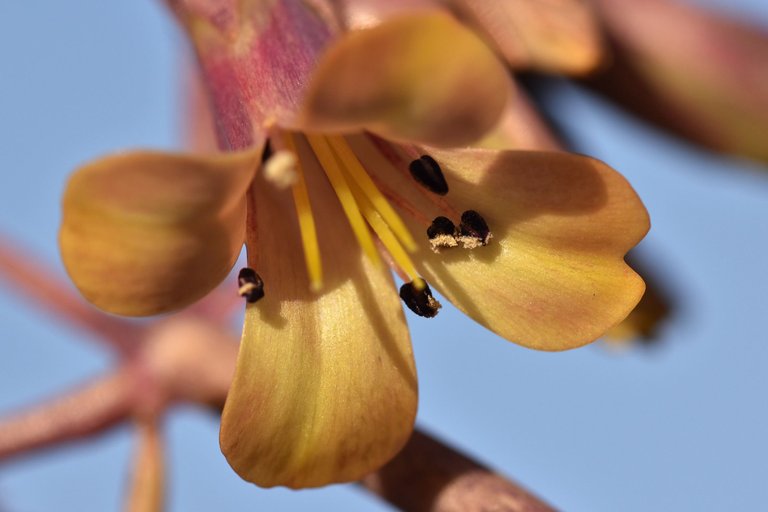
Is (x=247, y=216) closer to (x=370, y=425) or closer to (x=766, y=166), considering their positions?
(x=370, y=425)

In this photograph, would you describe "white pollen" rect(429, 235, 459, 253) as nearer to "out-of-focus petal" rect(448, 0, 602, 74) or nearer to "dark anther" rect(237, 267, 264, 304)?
"dark anther" rect(237, 267, 264, 304)

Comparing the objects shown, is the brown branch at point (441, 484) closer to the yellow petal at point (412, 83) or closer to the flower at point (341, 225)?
the flower at point (341, 225)

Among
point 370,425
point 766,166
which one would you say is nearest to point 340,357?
point 370,425

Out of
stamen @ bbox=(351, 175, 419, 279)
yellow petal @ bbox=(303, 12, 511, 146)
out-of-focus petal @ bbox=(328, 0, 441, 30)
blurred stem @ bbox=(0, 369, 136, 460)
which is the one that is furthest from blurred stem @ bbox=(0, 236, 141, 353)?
yellow petal @ bbox=(303, 12, 511, 146)

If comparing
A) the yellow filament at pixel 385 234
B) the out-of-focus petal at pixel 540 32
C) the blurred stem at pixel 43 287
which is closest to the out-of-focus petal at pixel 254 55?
the yellow filament at pixel 385 234

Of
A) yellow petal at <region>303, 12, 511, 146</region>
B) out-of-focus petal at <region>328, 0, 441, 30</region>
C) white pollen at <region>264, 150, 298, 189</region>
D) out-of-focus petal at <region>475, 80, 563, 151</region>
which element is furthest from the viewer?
out-of-focus petal at <region>328, 0, 441, 30</region>

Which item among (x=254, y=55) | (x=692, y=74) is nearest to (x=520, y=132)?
(x=254, y=55)
